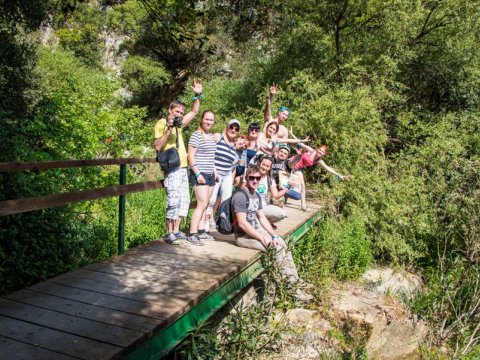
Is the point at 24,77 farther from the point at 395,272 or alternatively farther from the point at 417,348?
the point at 417,348

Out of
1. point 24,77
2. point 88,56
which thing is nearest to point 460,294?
point 24,77

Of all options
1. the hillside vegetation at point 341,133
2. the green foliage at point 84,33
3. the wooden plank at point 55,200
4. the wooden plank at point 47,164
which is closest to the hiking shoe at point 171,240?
the wooden plank at point 55,200

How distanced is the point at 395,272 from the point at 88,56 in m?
30.7

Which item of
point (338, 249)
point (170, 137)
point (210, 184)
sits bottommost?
point (338, 249)

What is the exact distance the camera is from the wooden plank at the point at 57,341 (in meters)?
2.80

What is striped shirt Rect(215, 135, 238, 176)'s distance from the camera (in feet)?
20.4

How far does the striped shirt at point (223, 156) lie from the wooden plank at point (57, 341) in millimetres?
3515

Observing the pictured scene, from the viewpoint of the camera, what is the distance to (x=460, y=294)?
27.4 ft

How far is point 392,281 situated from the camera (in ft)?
30.0

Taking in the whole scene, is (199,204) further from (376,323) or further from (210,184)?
(376,323)

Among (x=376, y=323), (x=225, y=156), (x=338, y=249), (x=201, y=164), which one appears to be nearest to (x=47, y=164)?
(x=201, y=164)

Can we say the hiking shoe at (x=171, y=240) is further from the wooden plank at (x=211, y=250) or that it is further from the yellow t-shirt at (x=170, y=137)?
the yellow t-shirt at (x=170, y=137)

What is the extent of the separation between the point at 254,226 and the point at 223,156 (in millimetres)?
1069

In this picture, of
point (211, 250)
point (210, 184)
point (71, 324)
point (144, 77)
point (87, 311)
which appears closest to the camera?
point (71, 324)
